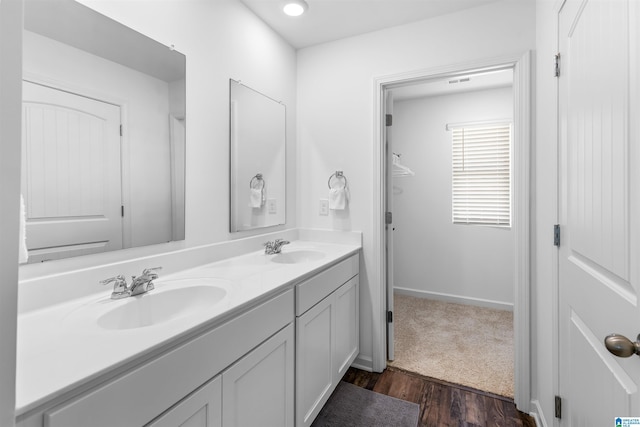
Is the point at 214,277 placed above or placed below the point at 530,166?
below

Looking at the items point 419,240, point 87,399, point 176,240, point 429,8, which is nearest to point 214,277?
point 176,240

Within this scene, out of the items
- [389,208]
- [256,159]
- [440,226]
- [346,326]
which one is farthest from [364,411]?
[440,226]

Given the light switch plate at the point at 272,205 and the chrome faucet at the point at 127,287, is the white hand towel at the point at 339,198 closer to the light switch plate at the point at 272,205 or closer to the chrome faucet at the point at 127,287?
the light switch plate at the point at 272,205

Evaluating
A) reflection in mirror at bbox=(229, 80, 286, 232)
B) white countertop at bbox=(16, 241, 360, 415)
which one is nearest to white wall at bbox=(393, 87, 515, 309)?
reflection in mirror at bbox=(229, 80, 286, 232)

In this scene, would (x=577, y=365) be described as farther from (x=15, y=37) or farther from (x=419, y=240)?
(x=419, y=240)

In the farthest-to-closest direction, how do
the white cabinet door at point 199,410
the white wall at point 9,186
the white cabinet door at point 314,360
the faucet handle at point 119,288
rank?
the white cabinet door at point 314,360 → the faucet handle at point 119,288 → the white cabinet door at point 199,410 → the white wall at point 9,186

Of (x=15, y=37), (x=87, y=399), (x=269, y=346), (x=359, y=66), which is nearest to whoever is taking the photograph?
(x=15, y=37)

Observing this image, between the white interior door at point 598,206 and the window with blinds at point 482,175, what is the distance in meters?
2.13

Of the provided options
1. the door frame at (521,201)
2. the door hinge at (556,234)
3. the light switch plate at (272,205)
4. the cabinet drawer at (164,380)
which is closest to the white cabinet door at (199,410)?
the cabinet drawer at (164,380)

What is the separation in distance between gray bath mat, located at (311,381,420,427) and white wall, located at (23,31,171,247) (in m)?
1.30

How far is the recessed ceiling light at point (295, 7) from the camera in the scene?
1.91 meters

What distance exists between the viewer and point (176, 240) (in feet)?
5.00

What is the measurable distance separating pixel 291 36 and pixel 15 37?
6.88 ft

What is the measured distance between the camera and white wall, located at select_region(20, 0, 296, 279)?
4.61 ft
